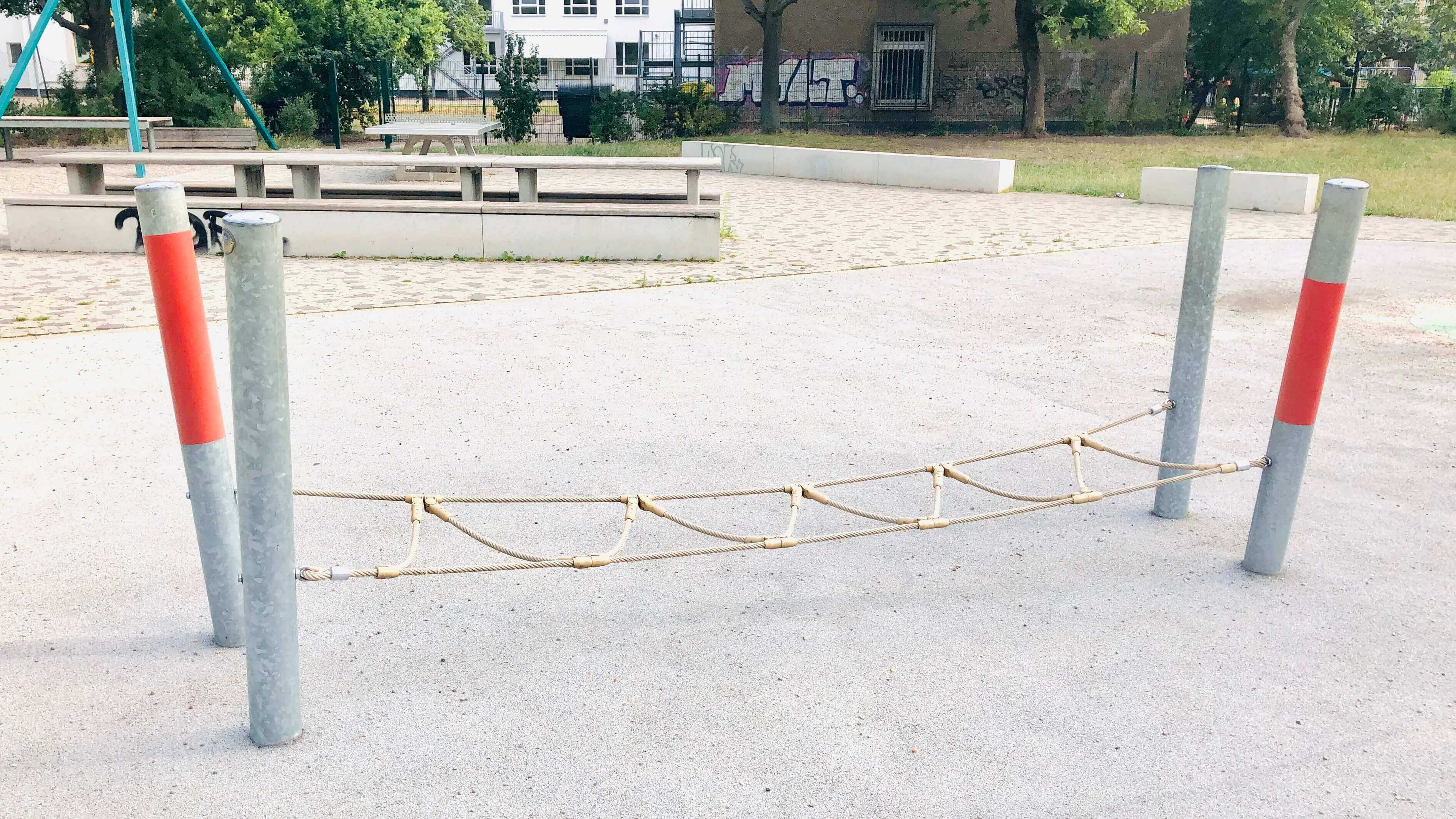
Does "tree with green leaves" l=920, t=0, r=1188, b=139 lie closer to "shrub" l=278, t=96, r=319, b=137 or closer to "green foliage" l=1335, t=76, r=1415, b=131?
"green foliage" l=1335, t=76, r=1415, b=131

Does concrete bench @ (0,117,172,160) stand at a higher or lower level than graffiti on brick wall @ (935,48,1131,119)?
lower

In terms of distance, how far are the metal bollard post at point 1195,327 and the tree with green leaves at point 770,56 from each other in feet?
81.5

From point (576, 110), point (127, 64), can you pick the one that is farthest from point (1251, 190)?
point (576, 110)

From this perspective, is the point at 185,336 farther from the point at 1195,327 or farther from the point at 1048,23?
the point at 1048,23

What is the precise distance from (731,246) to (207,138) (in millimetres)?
14871

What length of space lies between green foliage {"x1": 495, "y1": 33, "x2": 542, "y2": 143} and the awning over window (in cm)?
2932

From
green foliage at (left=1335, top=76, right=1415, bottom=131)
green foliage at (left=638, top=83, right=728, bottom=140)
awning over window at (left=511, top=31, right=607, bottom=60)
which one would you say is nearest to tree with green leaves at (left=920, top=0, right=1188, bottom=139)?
green foliage at (left=638, top=83, right=728, bottom=140)

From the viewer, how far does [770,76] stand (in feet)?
93.9

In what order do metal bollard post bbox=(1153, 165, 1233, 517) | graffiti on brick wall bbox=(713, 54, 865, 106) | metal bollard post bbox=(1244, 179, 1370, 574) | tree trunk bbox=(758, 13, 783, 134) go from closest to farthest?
metal bollard post bbox=(1244, 179, 1370, 574) → metal bollard post bbox=(1153, 165, 1233, 517) → tree trunk bbox=(758, 13, 783, 134) → graffiti on brick wall bbox=(713, 54, 865, 106)

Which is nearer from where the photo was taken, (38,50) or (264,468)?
(264,468)

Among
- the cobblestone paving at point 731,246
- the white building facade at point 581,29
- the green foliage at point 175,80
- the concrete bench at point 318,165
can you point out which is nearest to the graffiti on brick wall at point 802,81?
the green foliage at point 175,80

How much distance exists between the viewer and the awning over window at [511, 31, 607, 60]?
5519 cm

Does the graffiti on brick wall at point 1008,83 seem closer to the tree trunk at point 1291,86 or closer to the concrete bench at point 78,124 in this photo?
the tree trunk at point 1291,86

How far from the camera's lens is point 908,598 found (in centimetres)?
395
